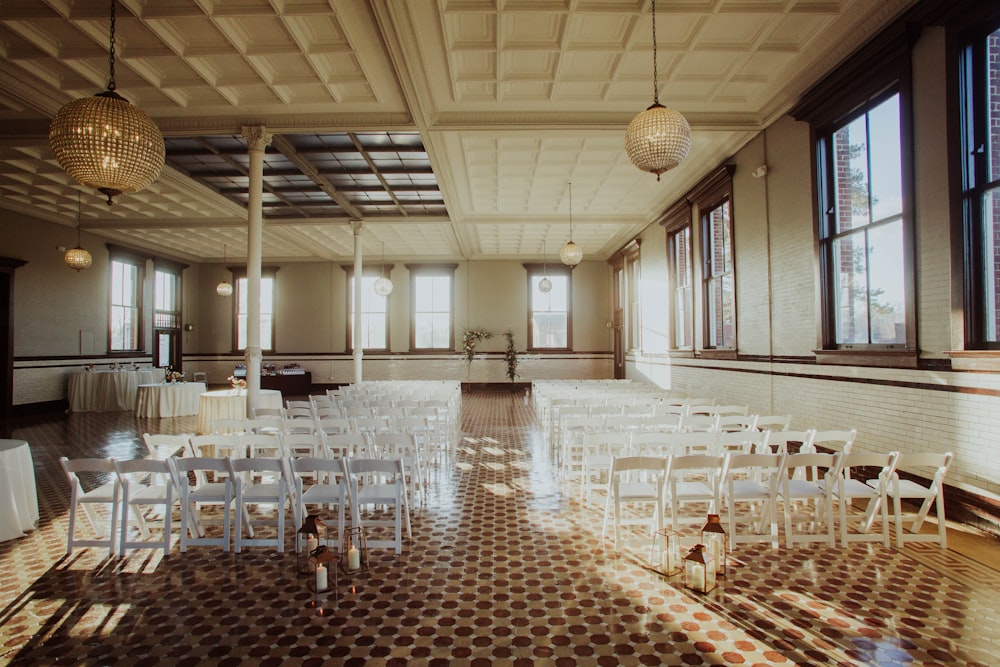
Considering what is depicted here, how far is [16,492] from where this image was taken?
170 inches

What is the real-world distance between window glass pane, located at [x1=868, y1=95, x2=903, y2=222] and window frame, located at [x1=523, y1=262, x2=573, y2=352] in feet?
43.4

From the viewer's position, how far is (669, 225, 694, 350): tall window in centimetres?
1062

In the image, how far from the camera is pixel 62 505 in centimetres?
518

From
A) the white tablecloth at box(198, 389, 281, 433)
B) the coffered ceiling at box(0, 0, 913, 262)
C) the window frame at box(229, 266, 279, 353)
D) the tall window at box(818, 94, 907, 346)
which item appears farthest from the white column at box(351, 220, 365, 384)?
the tall window at box(818, 94, 907, 346)

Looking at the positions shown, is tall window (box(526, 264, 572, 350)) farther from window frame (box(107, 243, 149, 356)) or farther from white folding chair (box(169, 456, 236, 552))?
white folding chair (box(169, 456, 236, 552))

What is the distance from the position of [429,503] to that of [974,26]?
20.2ft

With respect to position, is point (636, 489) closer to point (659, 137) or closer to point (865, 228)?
Result: point (659, 137)

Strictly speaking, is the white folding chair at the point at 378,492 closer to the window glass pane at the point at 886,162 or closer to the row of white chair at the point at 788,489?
the row of white chair at the point at 788,489

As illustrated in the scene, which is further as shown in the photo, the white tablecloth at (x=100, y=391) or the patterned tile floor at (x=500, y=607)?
the white tablecloth at (x=100, y=391)

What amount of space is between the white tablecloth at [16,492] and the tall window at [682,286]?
32.3 ft

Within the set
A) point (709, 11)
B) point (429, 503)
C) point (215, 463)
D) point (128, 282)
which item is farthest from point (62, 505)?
point (128, 282)

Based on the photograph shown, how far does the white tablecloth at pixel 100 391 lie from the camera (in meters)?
12.9

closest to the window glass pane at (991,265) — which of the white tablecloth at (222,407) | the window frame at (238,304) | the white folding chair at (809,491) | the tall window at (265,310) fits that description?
the white folding chair at (809,491)

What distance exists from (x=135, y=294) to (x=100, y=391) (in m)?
4.14
